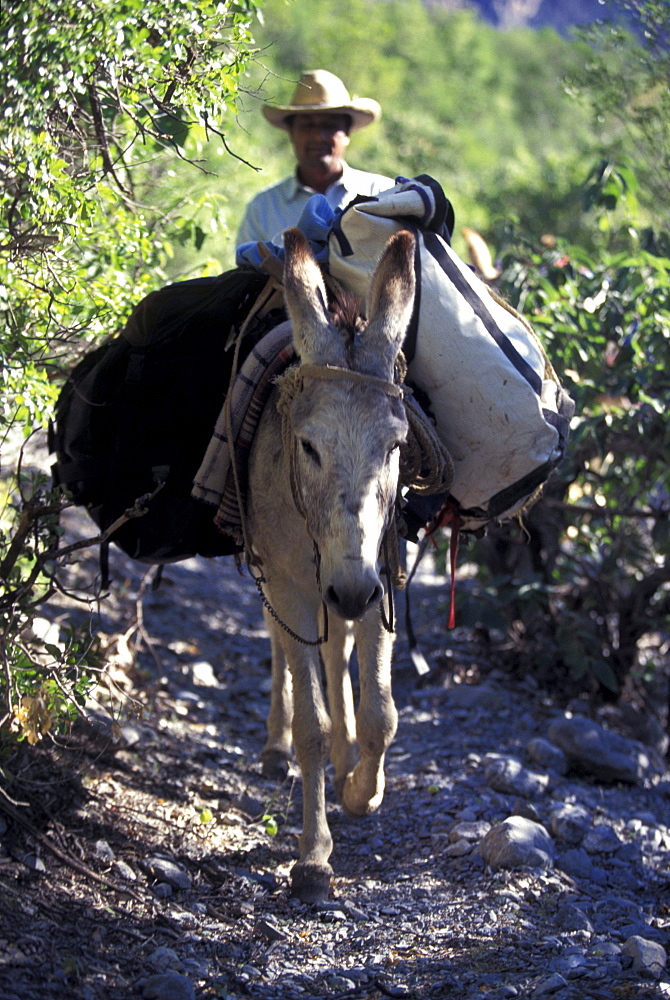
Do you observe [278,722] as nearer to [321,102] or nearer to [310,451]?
[310,451]

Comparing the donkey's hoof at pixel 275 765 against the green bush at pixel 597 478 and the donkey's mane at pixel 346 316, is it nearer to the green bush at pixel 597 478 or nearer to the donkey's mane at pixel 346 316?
the green bush at pixel 597 478

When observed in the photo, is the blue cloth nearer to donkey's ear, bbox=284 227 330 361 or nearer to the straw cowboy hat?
donkey's ear, bbox=284 227 330 361

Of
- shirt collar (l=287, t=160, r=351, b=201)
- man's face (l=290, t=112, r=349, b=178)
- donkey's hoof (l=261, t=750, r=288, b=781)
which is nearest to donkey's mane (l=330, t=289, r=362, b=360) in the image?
shirt collar (l=287, t=160, r=351, b=201)

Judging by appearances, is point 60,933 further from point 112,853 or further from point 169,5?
point 169,5

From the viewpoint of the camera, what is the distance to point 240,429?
158 inches

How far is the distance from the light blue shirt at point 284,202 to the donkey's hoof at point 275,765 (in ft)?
8.65

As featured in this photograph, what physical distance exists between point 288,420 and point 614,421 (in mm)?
2695

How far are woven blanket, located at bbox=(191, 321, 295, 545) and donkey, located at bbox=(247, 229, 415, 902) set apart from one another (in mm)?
57

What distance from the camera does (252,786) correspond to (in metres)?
5.13

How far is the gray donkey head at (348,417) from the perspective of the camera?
312 cm

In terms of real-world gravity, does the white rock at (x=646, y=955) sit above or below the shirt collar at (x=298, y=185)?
below

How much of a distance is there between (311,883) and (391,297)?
2.10 meters

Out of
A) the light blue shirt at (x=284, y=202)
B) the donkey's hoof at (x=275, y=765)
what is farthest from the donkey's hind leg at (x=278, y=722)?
the light blue shirt at (x=284, y=202)

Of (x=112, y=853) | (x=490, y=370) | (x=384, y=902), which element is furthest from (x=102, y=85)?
(x=384, y=902)
